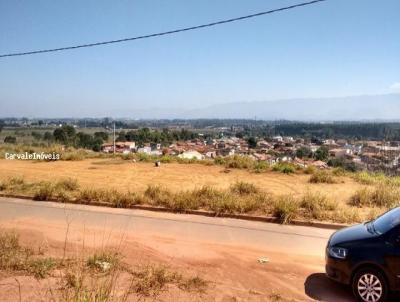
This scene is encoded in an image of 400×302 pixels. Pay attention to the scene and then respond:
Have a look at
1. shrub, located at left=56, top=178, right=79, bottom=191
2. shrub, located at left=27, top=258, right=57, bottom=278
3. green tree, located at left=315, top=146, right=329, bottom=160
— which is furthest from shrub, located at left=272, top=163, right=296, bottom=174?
shrub, located at left=27, top=258, right=57, bottom=278

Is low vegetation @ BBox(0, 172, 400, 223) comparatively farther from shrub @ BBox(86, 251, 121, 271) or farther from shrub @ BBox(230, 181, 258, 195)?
shrub @ BBox(86, 251, 121, 271)

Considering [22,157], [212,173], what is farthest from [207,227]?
[22,157]

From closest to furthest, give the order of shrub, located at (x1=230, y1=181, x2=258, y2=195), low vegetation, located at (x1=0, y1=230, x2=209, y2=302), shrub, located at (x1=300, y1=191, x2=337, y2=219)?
low vegetation, located at (x1=0, y1=230, x2=209, y2=302), shrub, located at (x1=300, y1=191, x2=337, y2=219), shrub, located at (x1=230, y1=181, x2=258, y2=195)

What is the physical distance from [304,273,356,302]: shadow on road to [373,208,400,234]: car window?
105 centimetres

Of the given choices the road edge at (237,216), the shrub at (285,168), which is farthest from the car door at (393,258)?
the shrub at (285,168)

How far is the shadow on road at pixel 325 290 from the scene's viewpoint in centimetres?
628

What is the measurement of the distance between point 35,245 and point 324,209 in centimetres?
720

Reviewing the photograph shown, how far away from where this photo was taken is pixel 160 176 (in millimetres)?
18281

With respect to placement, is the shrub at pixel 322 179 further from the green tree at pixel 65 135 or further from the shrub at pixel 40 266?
the green tree at pixel 65 135

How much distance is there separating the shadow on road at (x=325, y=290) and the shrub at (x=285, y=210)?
3.50 m

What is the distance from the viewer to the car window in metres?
6.29

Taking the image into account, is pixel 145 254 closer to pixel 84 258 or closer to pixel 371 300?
pixel 84 258

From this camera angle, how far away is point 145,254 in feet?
27.0

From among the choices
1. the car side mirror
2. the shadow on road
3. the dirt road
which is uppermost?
the car side mirror
